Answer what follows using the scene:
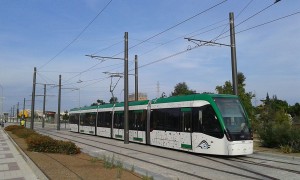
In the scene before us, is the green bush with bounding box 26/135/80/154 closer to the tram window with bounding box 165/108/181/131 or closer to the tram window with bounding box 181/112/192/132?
the tram window with bounding box 165/108/181/131

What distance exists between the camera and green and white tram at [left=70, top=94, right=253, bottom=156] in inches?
619

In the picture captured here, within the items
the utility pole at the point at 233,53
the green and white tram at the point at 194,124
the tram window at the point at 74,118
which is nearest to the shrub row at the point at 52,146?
the green and white tram at the point at 194,124

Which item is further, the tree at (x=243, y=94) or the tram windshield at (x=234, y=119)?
the tree at (x=243, y=94)

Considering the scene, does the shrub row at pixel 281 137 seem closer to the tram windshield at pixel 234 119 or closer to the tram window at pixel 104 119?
the tram windshield at pixel 234 119

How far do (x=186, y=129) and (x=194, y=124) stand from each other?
2.65ft

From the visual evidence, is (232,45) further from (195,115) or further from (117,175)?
(117,175)

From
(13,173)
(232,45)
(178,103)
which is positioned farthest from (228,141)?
(13,173)

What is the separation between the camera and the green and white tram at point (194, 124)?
15711 millimetres

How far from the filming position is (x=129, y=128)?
84.8ft

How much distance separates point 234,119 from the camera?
1603 centimetres

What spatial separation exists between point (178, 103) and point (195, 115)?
1.97 metres

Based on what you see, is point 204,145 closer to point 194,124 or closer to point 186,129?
point 194,124

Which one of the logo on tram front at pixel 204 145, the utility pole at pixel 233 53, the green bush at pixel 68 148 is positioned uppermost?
the utility pole at pixel 233 53

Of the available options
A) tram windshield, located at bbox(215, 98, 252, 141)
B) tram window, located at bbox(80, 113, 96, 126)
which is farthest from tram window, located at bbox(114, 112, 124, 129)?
tram windshield, located at bbox(215, 98, 252, 141)
